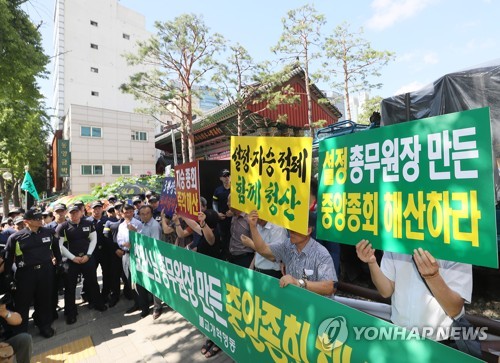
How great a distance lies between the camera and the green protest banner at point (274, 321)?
5.27ft

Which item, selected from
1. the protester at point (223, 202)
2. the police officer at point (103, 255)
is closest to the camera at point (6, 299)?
the police officer at point (103, 255)

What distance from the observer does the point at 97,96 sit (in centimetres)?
3631

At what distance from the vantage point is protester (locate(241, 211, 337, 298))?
7.68 ft

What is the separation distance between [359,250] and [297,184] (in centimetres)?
69

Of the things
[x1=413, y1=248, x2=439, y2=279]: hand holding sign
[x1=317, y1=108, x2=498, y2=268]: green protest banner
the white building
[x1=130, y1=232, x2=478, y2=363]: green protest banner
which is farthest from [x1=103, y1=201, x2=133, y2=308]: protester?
the white building

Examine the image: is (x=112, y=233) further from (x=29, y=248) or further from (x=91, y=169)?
(x=91, y=169)

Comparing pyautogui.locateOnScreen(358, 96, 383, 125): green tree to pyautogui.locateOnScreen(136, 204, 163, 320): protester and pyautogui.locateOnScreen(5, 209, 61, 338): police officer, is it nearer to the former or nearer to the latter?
pyautogui.locateOnScreen(136, 204, 163, 320): protester

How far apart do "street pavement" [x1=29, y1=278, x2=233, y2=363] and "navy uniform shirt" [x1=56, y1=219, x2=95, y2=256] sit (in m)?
1.22

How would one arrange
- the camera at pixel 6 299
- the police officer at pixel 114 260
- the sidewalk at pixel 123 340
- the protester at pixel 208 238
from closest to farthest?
the protester at pixel 208 238 < the sidewalk at pixel 123 340 < the camera at pixel 6 299 < the police officer at pixel 114 260

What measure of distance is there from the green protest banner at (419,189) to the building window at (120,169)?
29.3 metres

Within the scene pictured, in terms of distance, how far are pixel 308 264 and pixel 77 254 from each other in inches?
184

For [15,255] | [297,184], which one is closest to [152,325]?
[15,255]

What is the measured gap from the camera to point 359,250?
1989 millimetres

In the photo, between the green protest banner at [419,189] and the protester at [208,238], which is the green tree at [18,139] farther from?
the green protest banner at [419,189]
